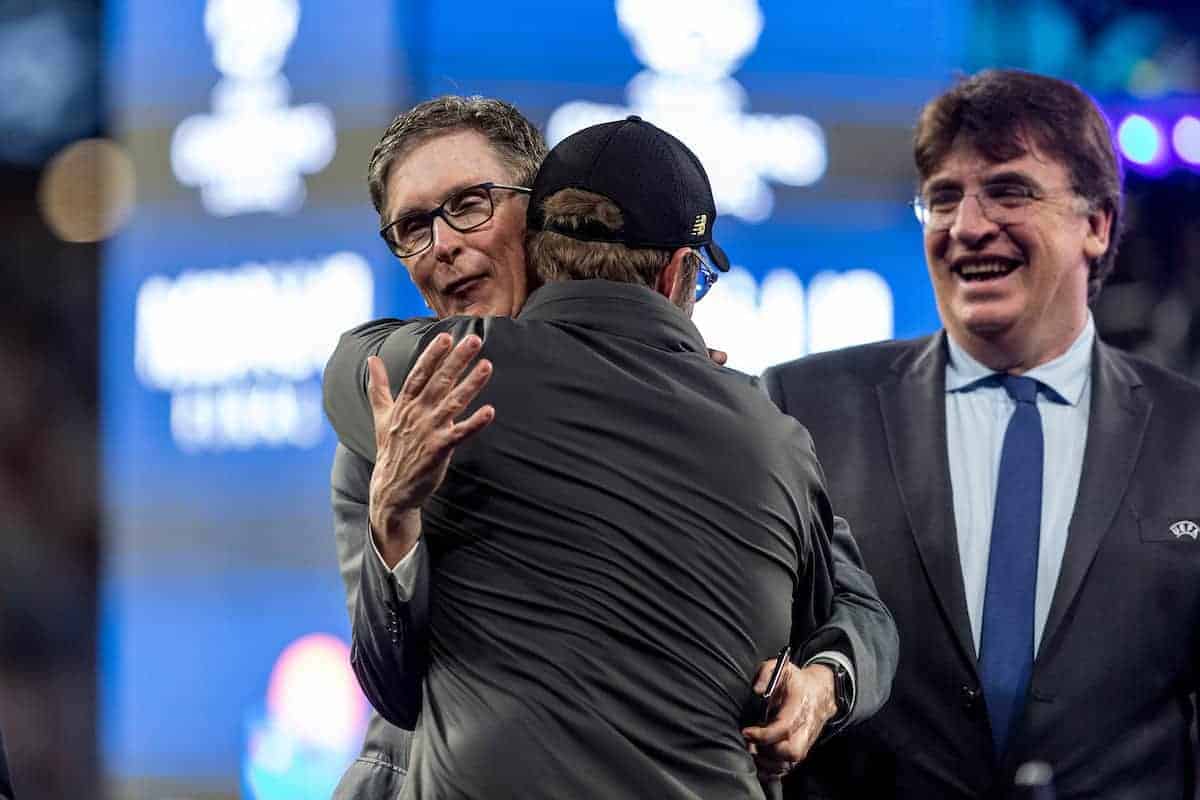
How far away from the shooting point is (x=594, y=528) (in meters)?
1.95

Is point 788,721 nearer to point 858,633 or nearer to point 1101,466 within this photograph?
point 858,633

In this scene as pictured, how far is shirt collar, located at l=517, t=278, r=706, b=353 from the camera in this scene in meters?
2.03

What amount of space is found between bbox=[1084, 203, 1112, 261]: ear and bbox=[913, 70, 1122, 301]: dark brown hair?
0.02m

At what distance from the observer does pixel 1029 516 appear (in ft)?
9.33

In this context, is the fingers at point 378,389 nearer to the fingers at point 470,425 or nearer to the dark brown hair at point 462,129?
the fingers at point 470,425

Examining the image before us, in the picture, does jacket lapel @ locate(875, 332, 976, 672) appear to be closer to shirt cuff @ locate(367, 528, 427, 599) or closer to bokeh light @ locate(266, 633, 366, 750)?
shirt cuff @ locate(367, 528, 427, 599)

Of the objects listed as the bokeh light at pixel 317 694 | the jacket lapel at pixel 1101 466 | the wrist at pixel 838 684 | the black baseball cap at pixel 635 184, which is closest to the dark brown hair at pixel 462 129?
the black baseball cap at pixel 635 184

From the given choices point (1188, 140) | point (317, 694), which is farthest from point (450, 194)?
point (317, 694)

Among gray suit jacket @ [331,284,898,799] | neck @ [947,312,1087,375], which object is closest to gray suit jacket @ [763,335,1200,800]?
neck @ [947,312,1087,375]

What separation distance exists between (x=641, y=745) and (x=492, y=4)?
4.45 metres

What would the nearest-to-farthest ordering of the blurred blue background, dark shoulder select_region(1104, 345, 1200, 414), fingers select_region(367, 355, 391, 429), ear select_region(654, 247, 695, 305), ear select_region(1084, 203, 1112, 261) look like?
fingers select_region(367, 355, 391, 429) → ear select_region(654, 247, 695, 305) → dark shoulder select_region(1104, 345, 1200, 414) → ear select_region(1084, 203, 1112, 261) → the blurred blue background

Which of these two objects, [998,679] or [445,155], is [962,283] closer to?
[998,679]

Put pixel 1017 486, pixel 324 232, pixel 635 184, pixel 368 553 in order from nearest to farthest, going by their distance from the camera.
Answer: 1. pixel 368 553
2. pixel 635 184
3. pixel 1017 486
4. pixel 324 232

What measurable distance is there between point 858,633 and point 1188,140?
342cm
